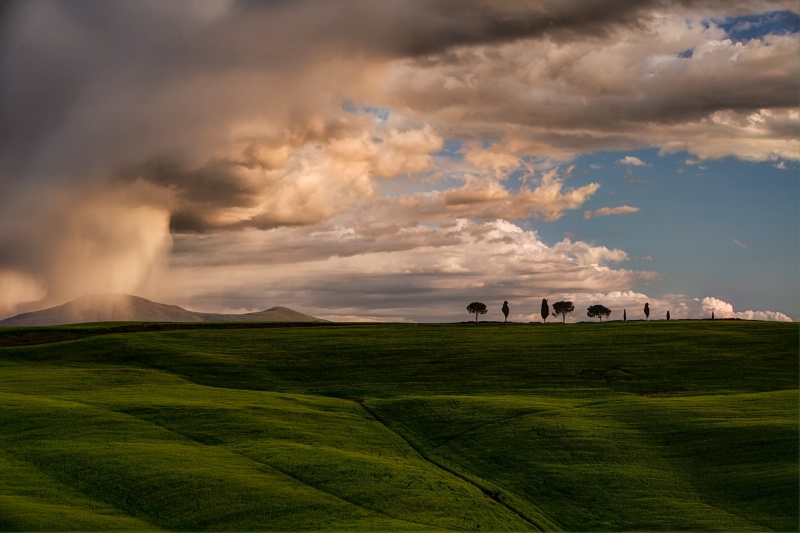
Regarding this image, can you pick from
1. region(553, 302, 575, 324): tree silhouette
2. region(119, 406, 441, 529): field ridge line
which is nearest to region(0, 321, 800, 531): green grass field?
region(119, 406, 441, 529): field ridge line

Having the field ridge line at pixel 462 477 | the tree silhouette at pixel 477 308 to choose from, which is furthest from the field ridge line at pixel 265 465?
the tree silhouette at pixel 477 308

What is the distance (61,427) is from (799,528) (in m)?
44.8

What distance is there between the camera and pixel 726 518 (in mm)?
39094

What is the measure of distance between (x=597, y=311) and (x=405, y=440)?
444 ft

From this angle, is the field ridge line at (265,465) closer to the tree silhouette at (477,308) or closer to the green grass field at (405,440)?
the green grass field at (405,440)

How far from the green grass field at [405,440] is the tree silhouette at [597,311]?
89.6 metres

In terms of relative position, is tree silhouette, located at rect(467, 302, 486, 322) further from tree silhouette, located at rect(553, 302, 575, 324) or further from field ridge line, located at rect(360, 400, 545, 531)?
field ridge line, located at rect(360, 400, 545, 531)

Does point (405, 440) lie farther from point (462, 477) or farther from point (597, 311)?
point (597, 311)

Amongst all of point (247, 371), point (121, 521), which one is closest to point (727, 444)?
point (121, 521)

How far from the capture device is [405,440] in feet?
170

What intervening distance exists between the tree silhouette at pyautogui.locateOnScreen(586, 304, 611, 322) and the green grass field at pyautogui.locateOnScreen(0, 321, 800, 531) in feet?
294

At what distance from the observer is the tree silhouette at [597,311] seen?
583ft

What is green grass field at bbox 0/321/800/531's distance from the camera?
37656 mm

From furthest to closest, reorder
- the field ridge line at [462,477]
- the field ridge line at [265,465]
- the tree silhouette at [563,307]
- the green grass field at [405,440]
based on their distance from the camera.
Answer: the tree silhouette at [563,307]
the field ridge line at [462,477]
the green grass field at [405,440]
the field ridge line at [265,465]
